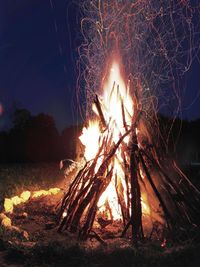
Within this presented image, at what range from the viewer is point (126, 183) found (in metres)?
7.03

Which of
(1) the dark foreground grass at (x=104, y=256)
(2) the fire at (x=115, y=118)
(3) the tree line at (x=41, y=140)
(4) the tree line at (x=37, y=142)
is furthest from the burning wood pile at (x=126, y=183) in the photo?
(4) the tree line at (x=37, y=142)

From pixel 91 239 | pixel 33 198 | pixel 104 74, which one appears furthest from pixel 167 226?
pixel 33 198

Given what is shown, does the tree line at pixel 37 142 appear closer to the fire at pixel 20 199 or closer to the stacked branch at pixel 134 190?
the fire at pixel 20 199

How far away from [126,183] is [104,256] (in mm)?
1706

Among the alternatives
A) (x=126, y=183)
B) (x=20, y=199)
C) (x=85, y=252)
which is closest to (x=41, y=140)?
(x=20, y=199)

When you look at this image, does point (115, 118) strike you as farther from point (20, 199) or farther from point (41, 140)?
point (41, 140)

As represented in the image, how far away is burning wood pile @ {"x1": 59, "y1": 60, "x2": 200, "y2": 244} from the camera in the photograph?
6805mm

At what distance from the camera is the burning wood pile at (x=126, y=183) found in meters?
6.80

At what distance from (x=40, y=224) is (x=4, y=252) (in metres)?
1.69

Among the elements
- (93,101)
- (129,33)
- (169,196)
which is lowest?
(169,196)

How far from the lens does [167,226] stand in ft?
22.3

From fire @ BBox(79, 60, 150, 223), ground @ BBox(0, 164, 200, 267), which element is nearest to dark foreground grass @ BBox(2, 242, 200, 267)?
ground @ BBox(0, 164, 200, 267)

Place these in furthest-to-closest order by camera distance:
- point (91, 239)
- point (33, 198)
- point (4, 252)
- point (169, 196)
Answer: point (33, 198), point (169, 196), point (91, 239), point (4, 252)

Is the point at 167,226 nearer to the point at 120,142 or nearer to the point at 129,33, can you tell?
the point at 120,142
